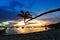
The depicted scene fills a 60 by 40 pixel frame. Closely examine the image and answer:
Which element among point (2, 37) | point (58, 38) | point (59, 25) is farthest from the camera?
point (59, 25)

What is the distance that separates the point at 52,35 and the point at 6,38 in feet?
3.92

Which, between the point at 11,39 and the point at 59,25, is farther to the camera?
the point at 59,25

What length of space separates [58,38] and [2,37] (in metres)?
1.48

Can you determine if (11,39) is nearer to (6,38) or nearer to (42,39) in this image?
(6,38)

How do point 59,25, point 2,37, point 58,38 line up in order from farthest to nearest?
point 59,25 → point 2,37 → point 58,38

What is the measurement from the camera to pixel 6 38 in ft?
14.9

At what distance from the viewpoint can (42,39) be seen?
4406 millimetres

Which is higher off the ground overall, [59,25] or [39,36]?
[59,25]

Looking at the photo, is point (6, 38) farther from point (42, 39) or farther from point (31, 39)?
point (42, 39)

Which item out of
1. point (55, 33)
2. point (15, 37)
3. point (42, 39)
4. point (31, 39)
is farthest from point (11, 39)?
point (55, 33)

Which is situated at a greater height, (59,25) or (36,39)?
(59,25)

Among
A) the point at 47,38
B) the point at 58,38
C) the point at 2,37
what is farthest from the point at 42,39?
the point at 2,37

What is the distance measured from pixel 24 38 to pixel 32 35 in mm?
230

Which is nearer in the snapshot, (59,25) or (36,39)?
(36,39)
